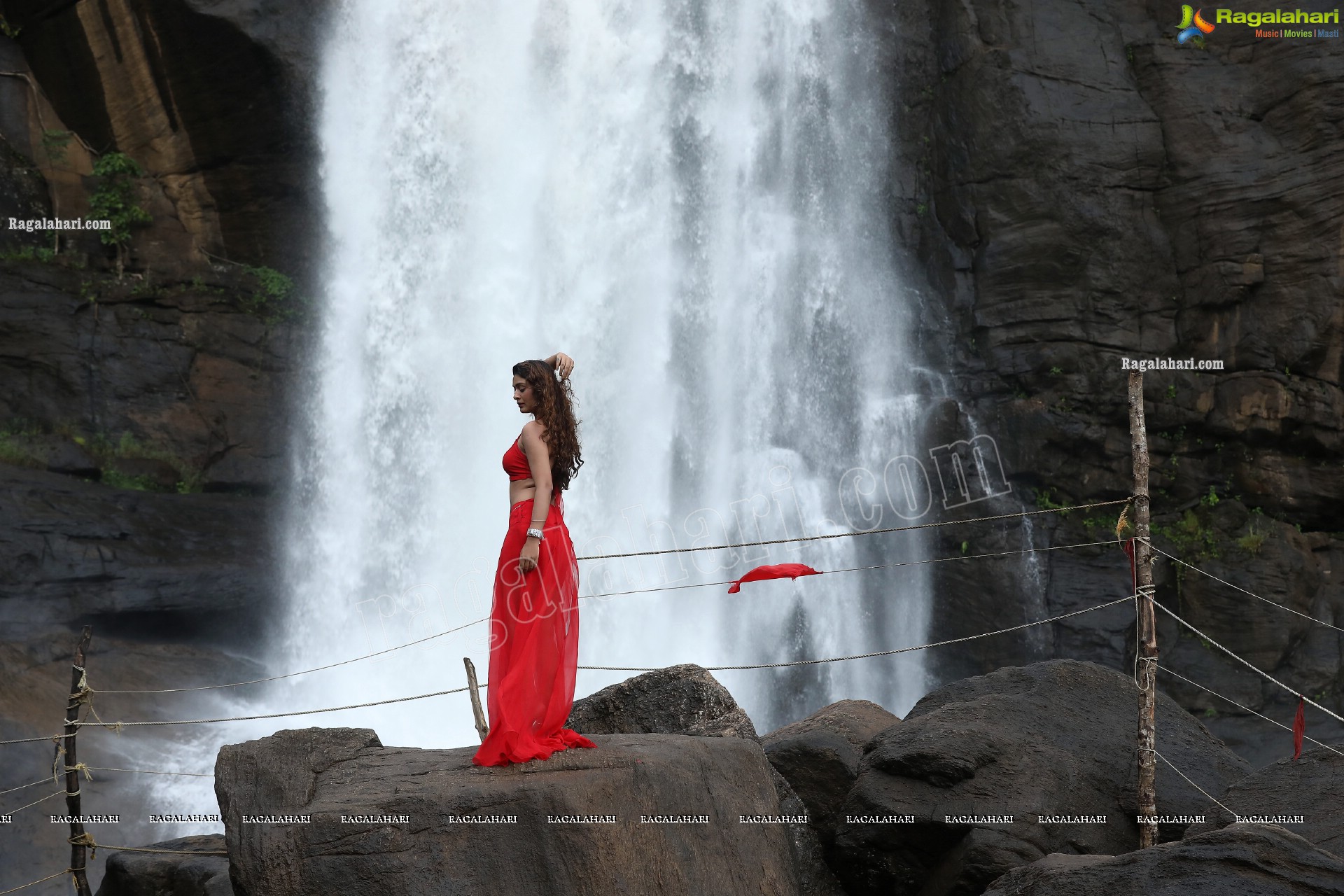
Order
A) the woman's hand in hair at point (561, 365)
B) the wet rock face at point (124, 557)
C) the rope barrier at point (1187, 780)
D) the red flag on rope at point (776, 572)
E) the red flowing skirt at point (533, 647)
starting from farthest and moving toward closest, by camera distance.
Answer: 1. the wet rock face at point (124, 557)
2. the red flag on rope at point (776, 572)
3. the rope barrier at point (1187, 780)
4. the woman's hand in hair at point (561, 365)
5. the red flowing skirt at point (533, 647)

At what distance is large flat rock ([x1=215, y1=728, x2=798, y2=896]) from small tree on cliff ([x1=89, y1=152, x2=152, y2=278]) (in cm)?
1165

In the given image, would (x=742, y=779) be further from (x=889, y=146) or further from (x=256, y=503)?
(x=889, y=146)

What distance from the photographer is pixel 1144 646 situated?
17.7 ft

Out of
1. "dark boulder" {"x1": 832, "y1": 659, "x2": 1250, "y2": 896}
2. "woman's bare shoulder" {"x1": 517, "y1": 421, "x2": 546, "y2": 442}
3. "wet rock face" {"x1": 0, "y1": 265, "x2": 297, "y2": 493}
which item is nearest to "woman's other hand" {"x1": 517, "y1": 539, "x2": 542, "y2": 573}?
"woman's bare shoulder" {"x1": 517, "y1": 421, "x2": 546, "y2": 442}

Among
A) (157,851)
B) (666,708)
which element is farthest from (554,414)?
(157,851)

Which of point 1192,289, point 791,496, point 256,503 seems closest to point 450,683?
point 256,503

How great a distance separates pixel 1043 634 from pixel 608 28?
944cm

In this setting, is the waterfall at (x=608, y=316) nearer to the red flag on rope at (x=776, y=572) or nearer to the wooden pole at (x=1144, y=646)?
the red flag on rope at (x=776, y=572)

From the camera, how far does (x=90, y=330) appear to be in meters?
13.8

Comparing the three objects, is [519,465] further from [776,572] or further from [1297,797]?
[1297,797]

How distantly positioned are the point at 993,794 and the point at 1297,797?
50.4 inches

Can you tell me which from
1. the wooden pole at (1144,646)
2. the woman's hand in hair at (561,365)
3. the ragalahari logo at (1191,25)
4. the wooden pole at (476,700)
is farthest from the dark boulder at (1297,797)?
the ragalahari logo at (1191,25)

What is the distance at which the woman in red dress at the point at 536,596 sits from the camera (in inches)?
174

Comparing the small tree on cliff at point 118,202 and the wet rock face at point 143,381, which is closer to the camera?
the wet rock face at point 143,381
